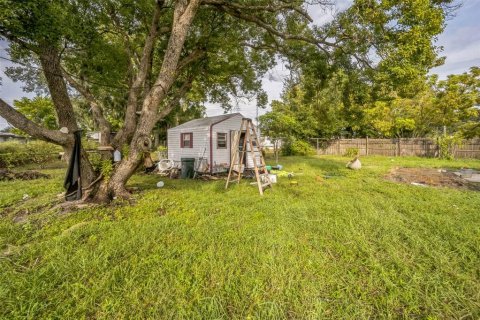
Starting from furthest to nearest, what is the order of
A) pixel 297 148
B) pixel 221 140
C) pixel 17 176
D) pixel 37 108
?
pixel 37 108
pixel 297 148
pixel 221 140
pixel 17 176

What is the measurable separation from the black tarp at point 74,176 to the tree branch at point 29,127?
0.62ft

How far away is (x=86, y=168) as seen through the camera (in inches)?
197

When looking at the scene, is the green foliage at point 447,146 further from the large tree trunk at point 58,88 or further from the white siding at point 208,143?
the large tree trunk at point 58,88

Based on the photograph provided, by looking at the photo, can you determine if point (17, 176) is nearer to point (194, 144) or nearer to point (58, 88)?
point (58, 88)

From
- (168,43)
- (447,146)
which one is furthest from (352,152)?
(168,43)

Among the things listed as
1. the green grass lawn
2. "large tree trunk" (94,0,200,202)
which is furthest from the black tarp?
the green grass lawn

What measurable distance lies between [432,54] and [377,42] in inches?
49.2

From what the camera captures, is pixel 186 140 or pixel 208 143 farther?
pixel 186 140

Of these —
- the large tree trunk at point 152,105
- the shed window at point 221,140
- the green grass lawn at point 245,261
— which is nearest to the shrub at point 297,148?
the shed window at point 221,140

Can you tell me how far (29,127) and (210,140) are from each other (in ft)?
20.1

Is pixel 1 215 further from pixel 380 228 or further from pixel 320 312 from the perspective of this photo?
pixel 380 228

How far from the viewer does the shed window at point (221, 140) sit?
→ 1000cm

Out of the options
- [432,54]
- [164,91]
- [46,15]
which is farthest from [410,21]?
[46,15]

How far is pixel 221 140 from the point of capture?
10.1m
